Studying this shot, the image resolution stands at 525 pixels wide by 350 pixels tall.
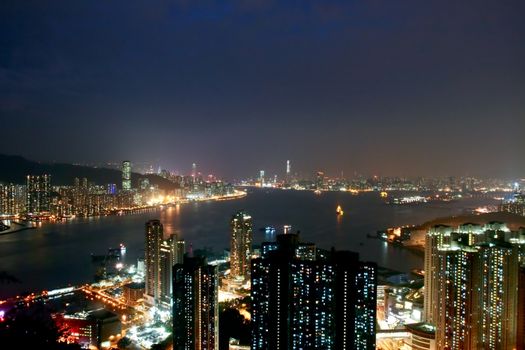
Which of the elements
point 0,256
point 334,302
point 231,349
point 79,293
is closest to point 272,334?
point 334,302

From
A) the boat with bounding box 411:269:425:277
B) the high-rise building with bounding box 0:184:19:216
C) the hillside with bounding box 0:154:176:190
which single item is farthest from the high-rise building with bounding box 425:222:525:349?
the hillside with bounding box 0:154:176:190

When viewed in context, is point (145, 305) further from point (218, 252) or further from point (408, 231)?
point (408, 231)

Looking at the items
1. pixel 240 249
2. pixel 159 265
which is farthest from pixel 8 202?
pixel 159 265

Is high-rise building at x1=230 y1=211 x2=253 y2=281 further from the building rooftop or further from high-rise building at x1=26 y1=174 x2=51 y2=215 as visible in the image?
high-rise building at x1=26 y1=174 x2=51 y2=215

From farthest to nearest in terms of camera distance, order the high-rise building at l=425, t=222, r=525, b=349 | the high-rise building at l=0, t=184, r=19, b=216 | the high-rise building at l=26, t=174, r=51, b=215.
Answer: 1. the high-rise building at l=26, t=174, r=51, b=215
2. the high-rise building at l=0, t=184, r=19, b=216
3. the high-rise building at l=425, t=222, r=525, b=349

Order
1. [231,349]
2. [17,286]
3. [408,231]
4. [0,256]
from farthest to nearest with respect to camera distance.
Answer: [408,231] → [0,256] → [17,286] → [231,349]

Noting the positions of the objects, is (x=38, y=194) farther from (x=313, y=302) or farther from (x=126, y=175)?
(x=313, y=302)
